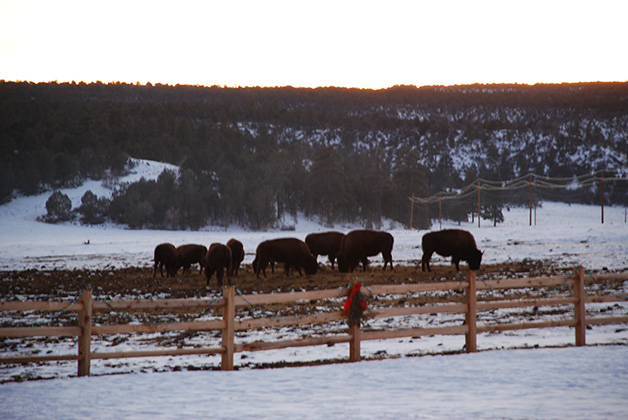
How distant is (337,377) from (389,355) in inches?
96.3

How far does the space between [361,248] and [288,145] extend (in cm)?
11538

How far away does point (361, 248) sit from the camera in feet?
92.6

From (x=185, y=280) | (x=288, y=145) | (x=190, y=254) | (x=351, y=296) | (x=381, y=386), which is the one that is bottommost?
(x=185, y=280)

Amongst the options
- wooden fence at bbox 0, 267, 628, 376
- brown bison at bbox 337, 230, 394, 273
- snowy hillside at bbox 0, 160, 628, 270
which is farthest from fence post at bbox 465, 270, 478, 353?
brown bison at bbox 337, 230, 394, 273

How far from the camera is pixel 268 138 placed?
138 meters

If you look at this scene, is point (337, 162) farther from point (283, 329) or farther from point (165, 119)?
point (283, 329)

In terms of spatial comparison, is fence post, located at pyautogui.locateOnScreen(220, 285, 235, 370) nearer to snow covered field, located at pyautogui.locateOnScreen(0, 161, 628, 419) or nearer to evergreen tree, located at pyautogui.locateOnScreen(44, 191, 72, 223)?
snow covered field, located at pyautogui.locateOnScreen(0, 161, 628, 419)

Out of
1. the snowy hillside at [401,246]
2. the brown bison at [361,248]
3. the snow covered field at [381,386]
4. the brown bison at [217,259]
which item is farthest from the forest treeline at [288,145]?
the snow covered field at [381,386]

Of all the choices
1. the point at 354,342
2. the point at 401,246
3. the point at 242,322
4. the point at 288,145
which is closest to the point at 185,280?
the point at 354,342

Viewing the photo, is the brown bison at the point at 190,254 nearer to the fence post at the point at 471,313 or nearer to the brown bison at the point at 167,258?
the brown bison at the point at 167,258

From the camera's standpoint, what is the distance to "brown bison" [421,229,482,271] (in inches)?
1053

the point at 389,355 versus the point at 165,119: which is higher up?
the point at 165,119

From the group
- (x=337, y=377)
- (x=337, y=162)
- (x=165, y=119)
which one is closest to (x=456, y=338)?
(x=337, y=377)

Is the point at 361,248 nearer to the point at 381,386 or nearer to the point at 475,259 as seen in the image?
the point at 475,259
